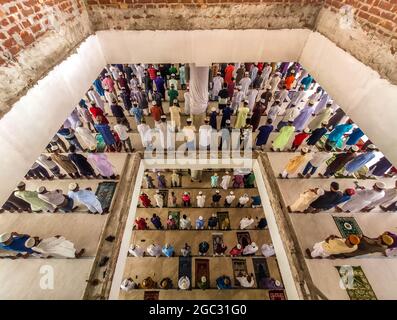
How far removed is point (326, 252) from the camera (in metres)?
4.04

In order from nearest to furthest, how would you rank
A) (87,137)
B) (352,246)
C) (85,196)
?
1. (352,246)
2. (85,196)
3. (87,137)

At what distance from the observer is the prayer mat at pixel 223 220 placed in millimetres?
7770

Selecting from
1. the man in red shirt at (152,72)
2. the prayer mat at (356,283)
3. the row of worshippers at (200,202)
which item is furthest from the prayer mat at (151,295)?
the man in red shirt at (152,72)

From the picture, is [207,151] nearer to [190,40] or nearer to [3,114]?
[190,40]

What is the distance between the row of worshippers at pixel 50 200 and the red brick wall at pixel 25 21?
2369mm

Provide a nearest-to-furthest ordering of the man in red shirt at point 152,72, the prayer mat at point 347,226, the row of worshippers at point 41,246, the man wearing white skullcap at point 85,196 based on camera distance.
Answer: the row of worshippers at point 41,246, the man wearing white skullcap at point 85,196, the prayer mat at point 347,226, the man in red shirt at point 152,72

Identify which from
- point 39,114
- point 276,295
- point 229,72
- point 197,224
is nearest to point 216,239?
point 197,224

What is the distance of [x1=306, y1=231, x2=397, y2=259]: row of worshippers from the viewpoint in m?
3.69

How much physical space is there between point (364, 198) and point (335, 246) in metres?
1.46

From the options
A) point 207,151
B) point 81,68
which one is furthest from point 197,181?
point 81,68

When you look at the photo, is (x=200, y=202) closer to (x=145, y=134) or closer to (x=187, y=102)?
(x=145, y=134)

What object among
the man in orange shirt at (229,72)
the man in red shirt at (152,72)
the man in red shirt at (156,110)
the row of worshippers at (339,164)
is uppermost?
the man in red shirt at (152,72)

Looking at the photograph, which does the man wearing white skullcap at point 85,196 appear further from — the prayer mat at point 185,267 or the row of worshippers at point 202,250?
the prayer mat at point 185,267

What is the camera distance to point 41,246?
13.2 feet
